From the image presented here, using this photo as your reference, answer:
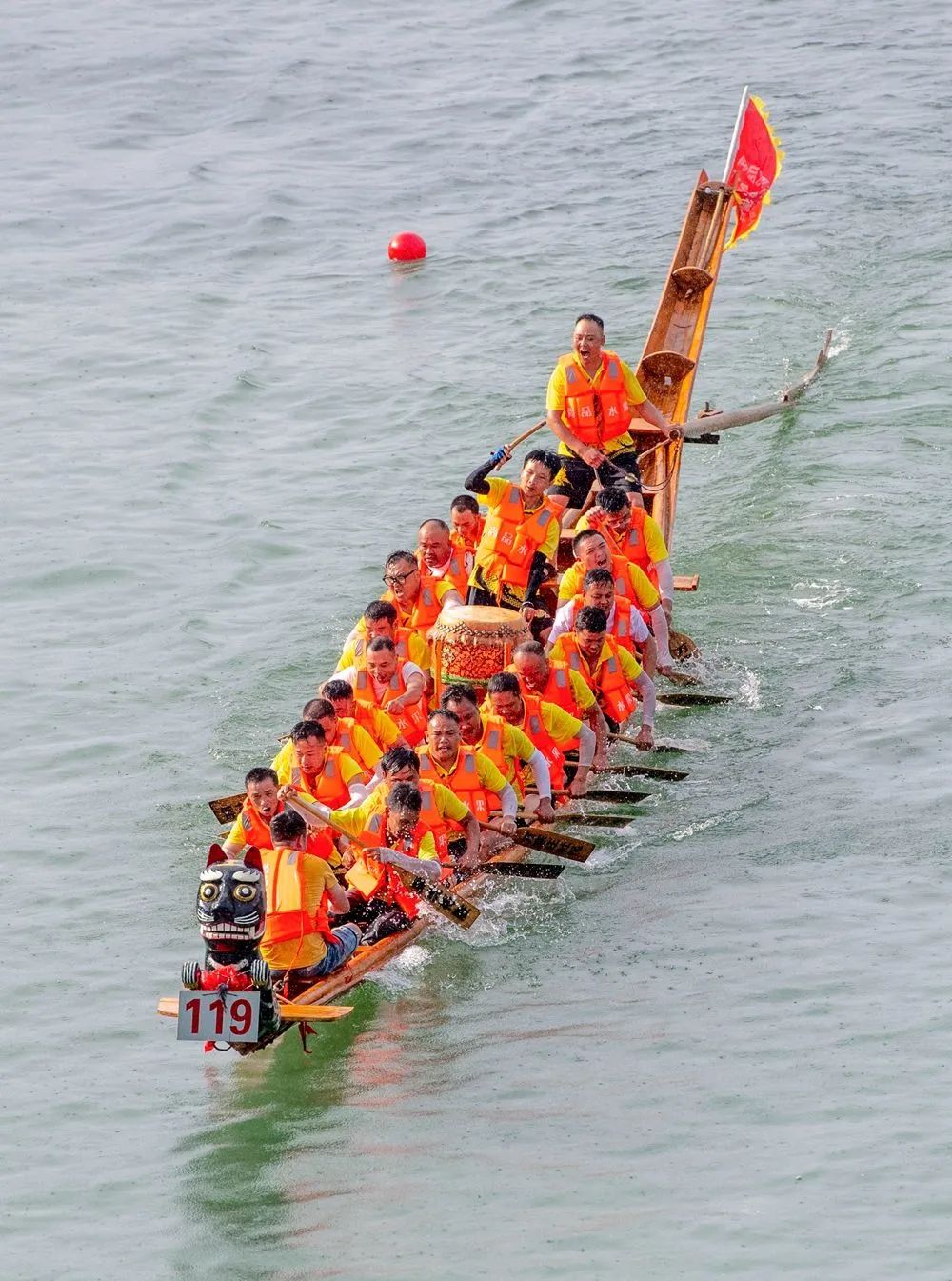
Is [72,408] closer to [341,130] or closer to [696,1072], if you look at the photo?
[341,130]

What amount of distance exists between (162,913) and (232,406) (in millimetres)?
9021

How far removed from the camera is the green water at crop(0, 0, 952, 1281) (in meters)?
8.58

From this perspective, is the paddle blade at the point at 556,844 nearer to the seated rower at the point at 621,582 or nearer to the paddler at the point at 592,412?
the seated rower at the point at 621,582

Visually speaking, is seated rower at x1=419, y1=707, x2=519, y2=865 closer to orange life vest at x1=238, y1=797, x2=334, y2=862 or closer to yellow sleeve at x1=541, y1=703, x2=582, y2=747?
yellow sleeve at x1=541, y1=703, x2=582, y2=747

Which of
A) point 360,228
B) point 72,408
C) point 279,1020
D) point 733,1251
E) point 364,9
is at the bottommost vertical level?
point 733,1251

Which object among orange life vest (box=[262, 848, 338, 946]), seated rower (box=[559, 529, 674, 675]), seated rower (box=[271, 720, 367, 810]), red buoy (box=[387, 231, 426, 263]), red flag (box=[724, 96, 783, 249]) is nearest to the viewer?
orange life vest (box=[262, 848, 338, 946])

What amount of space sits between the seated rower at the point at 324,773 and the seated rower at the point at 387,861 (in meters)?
0.35

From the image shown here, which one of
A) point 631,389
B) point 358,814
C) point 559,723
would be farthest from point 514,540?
point 358,814

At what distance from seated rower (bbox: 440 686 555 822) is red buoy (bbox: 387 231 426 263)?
12.0 metres

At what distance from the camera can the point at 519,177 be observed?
78.3 feet

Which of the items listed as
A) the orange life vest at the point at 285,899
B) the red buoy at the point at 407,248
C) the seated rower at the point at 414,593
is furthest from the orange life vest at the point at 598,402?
the red buoy at the point at 407,248

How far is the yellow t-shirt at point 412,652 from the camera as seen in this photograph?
1148 cm

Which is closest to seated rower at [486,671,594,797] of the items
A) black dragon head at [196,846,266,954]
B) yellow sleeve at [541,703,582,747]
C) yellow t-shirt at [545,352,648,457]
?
yellow sleeve at [541,703,582,747]

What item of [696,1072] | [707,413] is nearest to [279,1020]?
[696,1072]
